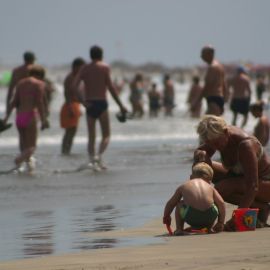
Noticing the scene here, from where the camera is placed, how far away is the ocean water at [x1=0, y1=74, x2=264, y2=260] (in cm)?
818

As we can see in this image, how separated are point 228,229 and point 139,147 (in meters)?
12.9

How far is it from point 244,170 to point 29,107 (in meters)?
6.88

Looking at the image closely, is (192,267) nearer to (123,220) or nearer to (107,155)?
(123,220)

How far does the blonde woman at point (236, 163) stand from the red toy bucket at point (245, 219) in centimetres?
6

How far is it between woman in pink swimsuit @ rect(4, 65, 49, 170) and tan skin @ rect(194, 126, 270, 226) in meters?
6.33

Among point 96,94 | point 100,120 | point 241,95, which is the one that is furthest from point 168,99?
point 100,120

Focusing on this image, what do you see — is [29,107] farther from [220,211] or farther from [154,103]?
[154,103]

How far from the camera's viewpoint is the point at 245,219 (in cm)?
812

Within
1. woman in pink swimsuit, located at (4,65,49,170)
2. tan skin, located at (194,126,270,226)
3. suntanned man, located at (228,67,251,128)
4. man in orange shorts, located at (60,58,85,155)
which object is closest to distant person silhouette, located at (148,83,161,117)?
suntanned man, located at (228,67,251,128)

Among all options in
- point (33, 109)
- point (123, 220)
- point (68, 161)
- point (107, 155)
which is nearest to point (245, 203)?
point (123, 220)

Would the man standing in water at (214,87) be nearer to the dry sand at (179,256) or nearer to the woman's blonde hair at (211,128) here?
the woman's blonde hair at (211,128)

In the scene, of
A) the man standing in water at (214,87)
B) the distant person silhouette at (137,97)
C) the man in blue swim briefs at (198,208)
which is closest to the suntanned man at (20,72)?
the man standing in water at (214,87)

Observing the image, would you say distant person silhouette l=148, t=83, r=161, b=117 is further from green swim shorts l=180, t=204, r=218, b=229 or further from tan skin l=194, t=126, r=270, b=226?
green swim shorts l=180, t=204, r=218, b=229

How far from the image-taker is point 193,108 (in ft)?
52.3
